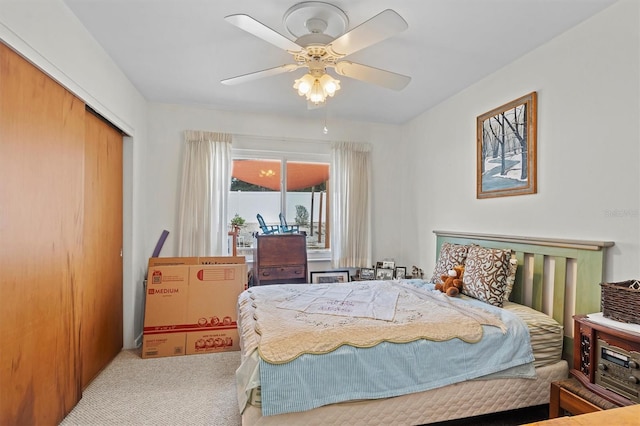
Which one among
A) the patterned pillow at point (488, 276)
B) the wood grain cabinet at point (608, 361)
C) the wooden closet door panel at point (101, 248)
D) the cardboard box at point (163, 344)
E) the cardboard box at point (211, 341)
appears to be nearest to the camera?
the wood grain cabinet at point (608, 361)

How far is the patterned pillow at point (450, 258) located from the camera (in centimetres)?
286

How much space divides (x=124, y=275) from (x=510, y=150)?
3.61 metres

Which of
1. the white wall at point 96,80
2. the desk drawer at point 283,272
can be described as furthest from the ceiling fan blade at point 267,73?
the desk drawer at point 283,272

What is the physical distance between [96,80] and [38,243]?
1.27m

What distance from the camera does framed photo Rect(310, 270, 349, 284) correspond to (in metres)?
4.07

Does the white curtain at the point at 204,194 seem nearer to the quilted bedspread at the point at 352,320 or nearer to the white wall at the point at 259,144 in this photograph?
the white wall at the point at 259,144

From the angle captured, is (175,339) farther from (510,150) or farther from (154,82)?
(510,150)

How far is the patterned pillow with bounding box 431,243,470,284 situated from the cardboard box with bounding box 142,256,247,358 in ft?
6.22

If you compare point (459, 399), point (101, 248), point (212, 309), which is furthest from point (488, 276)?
point (101, 248)

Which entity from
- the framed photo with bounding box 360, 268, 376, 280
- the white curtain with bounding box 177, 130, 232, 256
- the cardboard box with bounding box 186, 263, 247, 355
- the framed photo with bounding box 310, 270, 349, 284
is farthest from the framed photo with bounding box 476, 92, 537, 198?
the white curtain with bounding box 177, 130, 232, 256

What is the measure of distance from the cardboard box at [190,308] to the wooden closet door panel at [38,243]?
2.83 feet

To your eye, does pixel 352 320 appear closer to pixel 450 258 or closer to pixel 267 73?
pixel 450 258

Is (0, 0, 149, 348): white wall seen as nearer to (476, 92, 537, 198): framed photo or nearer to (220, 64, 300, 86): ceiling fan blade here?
(220, 64, 300, 86): ceiling fan blade

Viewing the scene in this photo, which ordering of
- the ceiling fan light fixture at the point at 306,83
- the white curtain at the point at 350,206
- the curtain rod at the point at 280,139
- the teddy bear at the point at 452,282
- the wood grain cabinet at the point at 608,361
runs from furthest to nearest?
the white curtain at the point at 350,206, the curtain rod at the point at 280,139, the teddy bear at the point at 452,282, the ceiling fan light fixture at the point at 306,83, the wood grain cabinet at the point at 608,361
